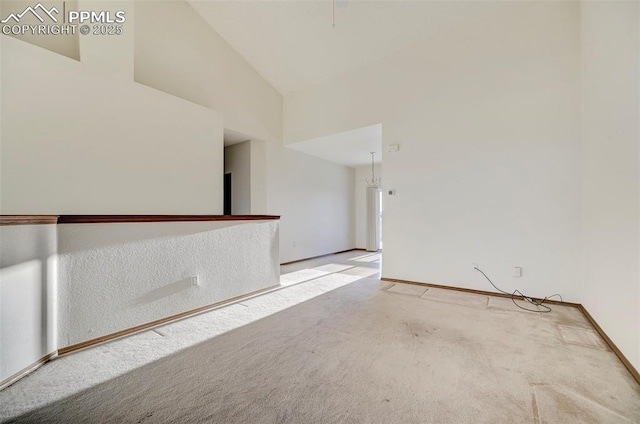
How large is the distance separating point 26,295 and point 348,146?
5.21m

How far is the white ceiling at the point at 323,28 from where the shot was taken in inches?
143

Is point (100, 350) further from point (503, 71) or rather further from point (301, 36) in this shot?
point (503, 71)

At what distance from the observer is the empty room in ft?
5.50

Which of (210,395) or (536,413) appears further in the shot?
(210,395)

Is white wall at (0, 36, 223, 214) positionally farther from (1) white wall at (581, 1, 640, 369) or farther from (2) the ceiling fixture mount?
(1) white wall at (581, 1, 640, 369)

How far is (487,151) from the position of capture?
354 centimetres

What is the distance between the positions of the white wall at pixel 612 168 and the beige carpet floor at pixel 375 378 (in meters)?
0.35

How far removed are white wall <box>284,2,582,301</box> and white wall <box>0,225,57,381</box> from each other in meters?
3.86

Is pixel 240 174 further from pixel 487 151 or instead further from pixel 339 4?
pixel 487 151

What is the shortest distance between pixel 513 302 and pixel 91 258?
431cm

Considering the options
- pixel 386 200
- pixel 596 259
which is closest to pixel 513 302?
pixel 596 259

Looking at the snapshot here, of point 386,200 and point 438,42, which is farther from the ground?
point 438,42

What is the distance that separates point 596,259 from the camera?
2562 millimetres

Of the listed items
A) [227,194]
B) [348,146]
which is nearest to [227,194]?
[227,194]
